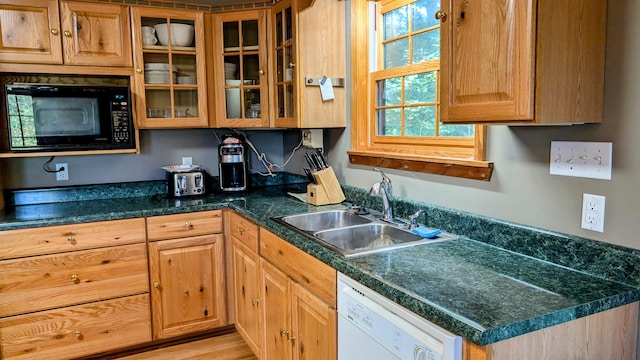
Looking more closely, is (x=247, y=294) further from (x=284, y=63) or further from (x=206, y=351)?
(x=284, y=63)

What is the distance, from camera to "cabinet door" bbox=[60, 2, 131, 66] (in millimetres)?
2611

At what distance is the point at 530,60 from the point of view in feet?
3.99

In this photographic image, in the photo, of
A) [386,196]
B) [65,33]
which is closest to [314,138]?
[386,196]

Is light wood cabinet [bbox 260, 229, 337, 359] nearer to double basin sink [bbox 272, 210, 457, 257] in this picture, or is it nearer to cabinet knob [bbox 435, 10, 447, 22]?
double basin sink [bbox 272, 210, 457, 257]

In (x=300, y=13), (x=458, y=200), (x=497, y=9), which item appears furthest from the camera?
(x=300, y=13)

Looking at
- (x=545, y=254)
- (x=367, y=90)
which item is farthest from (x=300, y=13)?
(x=545, y=254)

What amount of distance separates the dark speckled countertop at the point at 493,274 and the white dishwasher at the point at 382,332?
0.10 ft

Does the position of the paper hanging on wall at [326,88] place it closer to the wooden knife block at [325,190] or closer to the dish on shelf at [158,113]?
the wooden knife block at [325,190]

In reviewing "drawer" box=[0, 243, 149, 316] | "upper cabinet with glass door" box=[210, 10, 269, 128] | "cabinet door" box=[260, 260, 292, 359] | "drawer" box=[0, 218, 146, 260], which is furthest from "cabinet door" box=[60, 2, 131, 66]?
"cabinet door" box=[260, 260, 292, 359]

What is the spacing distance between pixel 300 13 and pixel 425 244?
4.84 ft

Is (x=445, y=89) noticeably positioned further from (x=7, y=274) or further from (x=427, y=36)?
(x=7, y=274)

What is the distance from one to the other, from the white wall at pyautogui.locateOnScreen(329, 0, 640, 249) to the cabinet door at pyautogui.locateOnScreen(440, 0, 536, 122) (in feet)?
0.92

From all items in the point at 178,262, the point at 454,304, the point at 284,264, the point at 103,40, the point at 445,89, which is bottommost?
the point at 178,262

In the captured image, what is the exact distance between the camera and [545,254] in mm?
1517
